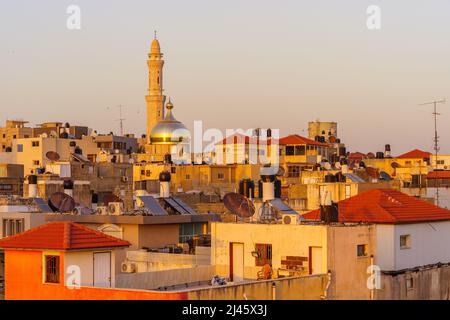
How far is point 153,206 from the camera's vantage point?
42250 millimetres

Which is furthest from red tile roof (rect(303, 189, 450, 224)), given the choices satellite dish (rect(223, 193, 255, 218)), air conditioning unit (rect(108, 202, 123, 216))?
air conditioning unit (rect(108, 202, 123, 216))

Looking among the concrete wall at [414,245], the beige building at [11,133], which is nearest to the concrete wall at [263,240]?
the concrete wall at [414,245]

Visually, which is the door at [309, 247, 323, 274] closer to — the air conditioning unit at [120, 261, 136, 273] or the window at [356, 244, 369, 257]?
the window at [356, 244, 369, 257]

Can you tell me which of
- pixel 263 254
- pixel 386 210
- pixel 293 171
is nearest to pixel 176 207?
pixel 263 254

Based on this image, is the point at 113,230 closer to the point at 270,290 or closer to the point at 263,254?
the point at 263,254

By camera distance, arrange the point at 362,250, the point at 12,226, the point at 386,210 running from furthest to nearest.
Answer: the point at 12,226, the point at 386,210, the point at 362,250

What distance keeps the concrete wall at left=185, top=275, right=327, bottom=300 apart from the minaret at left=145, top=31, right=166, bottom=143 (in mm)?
89726

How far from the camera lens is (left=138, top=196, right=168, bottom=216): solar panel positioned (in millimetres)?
41925

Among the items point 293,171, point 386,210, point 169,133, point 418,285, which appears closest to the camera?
point 386,210

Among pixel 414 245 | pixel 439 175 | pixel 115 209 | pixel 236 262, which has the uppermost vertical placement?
pixel 439 175

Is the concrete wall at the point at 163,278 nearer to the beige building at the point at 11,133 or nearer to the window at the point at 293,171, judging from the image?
the window at the point at 293,171

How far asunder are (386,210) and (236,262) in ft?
17.2
